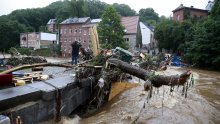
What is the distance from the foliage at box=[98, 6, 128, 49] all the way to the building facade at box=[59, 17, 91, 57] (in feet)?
48.9

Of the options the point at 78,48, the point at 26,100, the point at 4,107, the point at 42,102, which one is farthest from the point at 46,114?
the point at 78,48

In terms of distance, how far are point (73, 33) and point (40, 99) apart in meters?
59.0

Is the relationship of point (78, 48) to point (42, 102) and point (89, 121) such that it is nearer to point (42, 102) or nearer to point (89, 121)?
point (89, 121)

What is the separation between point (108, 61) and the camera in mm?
10766

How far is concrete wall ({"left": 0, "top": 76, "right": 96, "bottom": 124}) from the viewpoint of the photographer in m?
5.75

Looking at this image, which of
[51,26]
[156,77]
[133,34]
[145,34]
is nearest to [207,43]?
[156,77]

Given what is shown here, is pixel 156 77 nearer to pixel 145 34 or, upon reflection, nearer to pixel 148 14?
pixel 145 34

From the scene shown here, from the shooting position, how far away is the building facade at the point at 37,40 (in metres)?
71.6

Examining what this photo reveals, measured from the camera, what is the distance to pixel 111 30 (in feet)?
150

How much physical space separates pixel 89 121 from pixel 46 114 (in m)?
1.79

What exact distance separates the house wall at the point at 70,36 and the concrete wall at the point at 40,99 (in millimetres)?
52804

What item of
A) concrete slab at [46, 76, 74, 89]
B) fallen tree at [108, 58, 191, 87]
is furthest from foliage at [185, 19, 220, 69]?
concrete slab at [46, 76, 74, 89]

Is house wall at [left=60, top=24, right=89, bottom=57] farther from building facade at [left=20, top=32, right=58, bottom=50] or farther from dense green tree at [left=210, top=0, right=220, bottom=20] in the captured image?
dense green tree at [left=210, top=0, right=220, bottom=20]

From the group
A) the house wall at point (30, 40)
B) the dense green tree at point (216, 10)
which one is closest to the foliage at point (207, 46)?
the dense green tree at point (216, 10)
